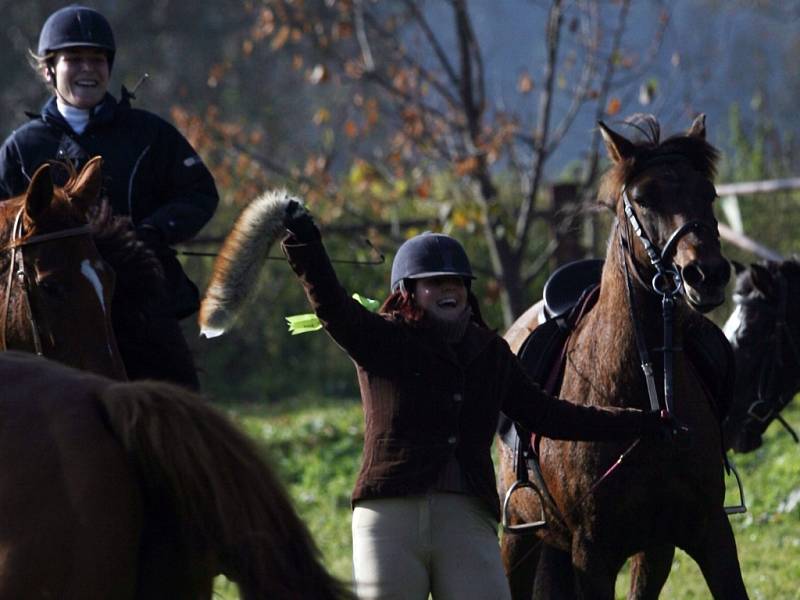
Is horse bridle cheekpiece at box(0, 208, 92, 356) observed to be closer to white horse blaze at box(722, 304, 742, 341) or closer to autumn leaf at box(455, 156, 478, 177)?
white horse blaze at box(722, 304, 742, 341)

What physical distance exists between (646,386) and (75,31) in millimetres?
2743

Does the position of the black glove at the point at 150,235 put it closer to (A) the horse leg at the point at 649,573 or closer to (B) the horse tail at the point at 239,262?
(B) the horse tail at the point at 239,262

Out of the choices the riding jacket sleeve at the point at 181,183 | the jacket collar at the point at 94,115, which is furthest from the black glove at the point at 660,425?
the jacket collar at the point at 94,115

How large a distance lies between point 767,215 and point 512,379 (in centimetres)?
1146

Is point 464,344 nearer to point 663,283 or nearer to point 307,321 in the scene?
point 307,321

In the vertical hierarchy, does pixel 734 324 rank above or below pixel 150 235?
below

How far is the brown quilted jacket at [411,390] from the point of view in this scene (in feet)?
17.0

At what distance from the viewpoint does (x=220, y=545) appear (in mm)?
3652

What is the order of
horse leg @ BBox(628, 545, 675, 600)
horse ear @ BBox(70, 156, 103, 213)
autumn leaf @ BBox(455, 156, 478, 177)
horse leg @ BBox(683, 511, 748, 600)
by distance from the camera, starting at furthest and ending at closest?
autumn leaf @ BBox(455, 156, 478, 177) < horse leg @ BBox(628, 545, 675, 600) < horse leg @ BBox(683, 511, 748, 600) < horse ear @ BBox(70, 156, 103, 213)

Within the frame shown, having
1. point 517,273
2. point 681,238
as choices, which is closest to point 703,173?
point 681,238

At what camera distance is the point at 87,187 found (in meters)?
5.61

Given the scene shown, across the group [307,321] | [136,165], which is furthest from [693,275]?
[136,165]

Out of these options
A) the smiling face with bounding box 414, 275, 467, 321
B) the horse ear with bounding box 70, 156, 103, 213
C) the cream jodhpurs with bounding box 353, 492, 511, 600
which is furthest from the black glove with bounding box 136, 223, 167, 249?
the cream jodhpurs with bounding box 353, 492, 511, 600

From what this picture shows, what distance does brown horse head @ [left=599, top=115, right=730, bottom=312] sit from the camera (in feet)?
18.5
